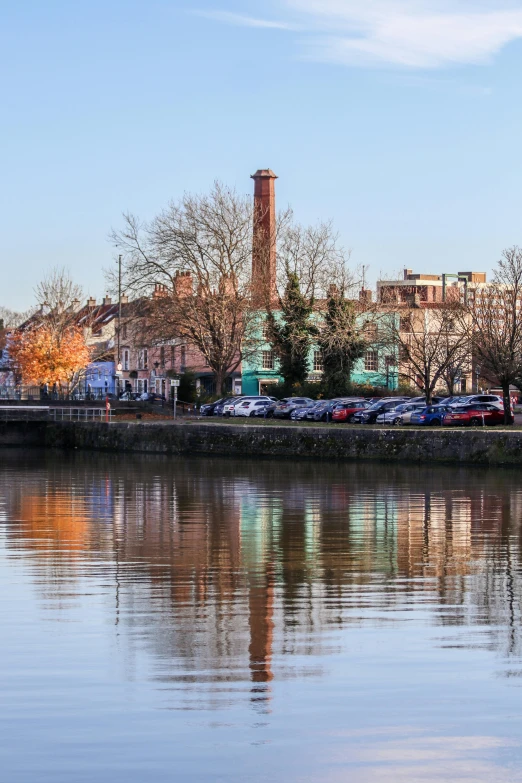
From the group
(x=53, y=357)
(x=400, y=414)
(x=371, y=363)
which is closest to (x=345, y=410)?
(x=400, y=414)

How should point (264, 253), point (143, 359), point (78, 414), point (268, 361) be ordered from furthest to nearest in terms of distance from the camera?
point (143, 359)
point (268, 361)
point (264, 253)
point (78, 414)

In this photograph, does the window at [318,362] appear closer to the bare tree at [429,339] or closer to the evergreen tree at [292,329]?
the evergreen tree at [292,329]

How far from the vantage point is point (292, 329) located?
81000 mm

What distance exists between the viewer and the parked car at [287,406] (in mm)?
72044

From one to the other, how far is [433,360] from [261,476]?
32427 mm

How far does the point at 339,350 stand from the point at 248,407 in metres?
8.83

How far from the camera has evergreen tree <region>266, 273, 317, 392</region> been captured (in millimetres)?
80812

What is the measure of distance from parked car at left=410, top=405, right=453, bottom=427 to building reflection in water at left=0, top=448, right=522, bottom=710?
2279cm

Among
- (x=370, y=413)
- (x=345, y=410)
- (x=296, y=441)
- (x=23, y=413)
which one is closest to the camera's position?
(x=296, y=441)

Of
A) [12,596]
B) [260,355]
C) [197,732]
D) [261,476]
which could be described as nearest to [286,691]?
[197,732]

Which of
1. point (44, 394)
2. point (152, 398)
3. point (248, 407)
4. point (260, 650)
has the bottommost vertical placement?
point (260, 650)

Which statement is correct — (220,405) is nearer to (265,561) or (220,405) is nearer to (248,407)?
(248,407)

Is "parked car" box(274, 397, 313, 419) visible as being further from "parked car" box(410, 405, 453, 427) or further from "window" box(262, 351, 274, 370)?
"window" box(262, 351, 274, 370)

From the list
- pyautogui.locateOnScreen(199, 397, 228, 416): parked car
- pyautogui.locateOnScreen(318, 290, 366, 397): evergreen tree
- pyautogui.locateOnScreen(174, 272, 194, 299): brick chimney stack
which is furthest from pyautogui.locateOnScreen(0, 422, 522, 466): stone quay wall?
pyautogui.locateOnScreen(318, 290, 366, 397): evergreen tree
